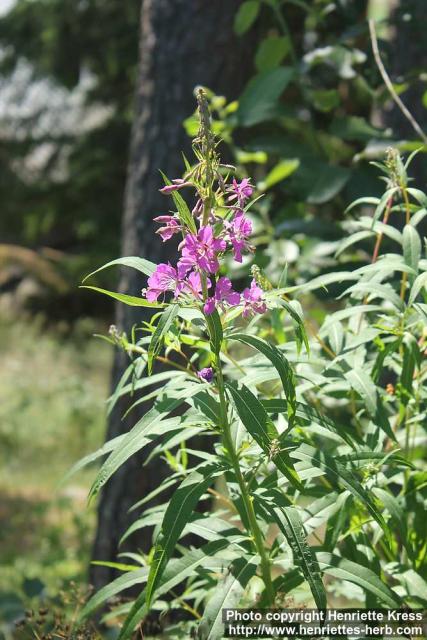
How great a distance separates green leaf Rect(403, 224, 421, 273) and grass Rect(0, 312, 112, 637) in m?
1.57

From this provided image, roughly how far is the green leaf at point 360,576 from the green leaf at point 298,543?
0.05 meters

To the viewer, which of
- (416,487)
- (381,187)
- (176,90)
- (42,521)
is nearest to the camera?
(416,487)

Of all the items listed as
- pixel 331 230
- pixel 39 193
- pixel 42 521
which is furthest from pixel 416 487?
pixel 39 193

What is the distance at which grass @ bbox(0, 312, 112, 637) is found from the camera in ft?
13.5

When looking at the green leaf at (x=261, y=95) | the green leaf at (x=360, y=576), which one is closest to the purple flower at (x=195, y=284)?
the green leaf at (x=360, y=576)

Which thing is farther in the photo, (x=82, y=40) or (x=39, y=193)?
(x=39, y=193)

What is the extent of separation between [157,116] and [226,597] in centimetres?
204

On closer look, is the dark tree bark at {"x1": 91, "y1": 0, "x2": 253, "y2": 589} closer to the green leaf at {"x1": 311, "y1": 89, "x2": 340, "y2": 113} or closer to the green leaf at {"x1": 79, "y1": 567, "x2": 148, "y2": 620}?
the green leaf at {"x1": 311, "y1": 89, "x2": 340, "y2": 113}

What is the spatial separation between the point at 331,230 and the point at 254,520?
146cm

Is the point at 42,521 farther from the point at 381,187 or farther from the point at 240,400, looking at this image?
the point at 240,400

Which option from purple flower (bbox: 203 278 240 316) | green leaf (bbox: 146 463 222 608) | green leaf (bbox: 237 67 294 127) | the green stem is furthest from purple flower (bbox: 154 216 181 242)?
green leaf (bbox: 237 67 294 127)

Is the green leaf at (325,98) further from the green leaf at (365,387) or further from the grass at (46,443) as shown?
the grass at (46,443)

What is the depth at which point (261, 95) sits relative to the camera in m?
2.72

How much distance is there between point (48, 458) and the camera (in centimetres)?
584
